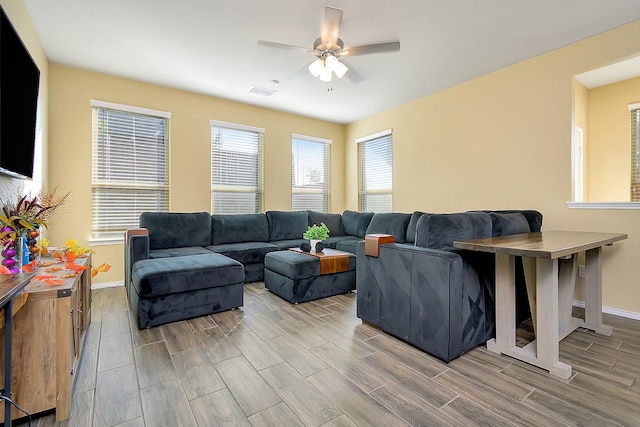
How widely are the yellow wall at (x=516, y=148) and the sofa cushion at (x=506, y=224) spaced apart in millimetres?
820

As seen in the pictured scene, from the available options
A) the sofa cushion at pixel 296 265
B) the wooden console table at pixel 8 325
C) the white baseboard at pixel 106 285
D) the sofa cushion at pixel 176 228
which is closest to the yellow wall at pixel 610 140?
the sofa cushion at pixel 296 265

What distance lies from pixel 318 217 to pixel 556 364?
389cm

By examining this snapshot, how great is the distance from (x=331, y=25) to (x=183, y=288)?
8.52 ft

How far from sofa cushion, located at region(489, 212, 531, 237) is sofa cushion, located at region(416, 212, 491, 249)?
31 cm

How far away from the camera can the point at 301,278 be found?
123 inches

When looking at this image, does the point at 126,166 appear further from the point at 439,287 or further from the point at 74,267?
the point at 439,287

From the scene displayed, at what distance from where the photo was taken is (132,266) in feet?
9.71

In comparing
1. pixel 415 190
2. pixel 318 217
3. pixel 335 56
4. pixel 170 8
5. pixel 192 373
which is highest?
pixel 170 8

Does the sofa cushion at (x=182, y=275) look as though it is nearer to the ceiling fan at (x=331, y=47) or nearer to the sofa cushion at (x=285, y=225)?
the sofa cushion at (x=285, y=225)

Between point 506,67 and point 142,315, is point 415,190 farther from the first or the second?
point 142,315

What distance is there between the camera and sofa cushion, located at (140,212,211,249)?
377 centimetres

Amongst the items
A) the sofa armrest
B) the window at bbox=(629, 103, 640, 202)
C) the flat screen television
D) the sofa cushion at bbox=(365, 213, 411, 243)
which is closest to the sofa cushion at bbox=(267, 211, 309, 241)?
the sofa cushion at bbox=(365, 213, 411, 243)

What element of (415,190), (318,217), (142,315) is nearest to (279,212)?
(318,217)

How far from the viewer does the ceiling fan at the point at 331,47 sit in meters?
2.36
